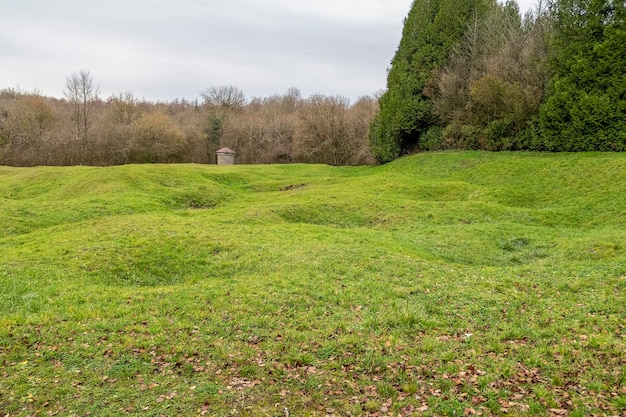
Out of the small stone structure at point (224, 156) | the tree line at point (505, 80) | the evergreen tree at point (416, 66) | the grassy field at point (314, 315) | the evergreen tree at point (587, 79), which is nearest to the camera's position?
the grassy field at point (314, 315)

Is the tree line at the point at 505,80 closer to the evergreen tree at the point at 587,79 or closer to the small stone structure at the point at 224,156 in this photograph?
the evergreen tree at the point at 587,79

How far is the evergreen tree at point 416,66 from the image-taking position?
1359 inches

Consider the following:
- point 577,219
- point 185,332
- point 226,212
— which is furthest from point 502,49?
point 185,332

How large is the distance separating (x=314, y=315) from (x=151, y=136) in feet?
165

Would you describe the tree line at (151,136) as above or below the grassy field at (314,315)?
above

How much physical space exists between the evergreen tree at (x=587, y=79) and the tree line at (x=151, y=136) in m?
21.2

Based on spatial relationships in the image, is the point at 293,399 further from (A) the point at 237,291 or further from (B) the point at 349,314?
(A) the point at 237,291

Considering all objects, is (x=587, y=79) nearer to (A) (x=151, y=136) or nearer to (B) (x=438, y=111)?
(B) (x=438, y=111)

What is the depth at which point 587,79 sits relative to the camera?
81.6ft

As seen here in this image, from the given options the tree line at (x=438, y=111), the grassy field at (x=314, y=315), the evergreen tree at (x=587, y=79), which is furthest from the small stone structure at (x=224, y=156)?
the evergreen tree at (x=587, y=79)

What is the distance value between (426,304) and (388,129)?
31.3m

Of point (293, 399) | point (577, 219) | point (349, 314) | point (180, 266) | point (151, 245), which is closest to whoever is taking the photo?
point (293, 399)

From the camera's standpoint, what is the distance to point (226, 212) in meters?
19.7

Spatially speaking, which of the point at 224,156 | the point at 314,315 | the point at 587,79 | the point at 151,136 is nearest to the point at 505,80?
the point at 587,79
